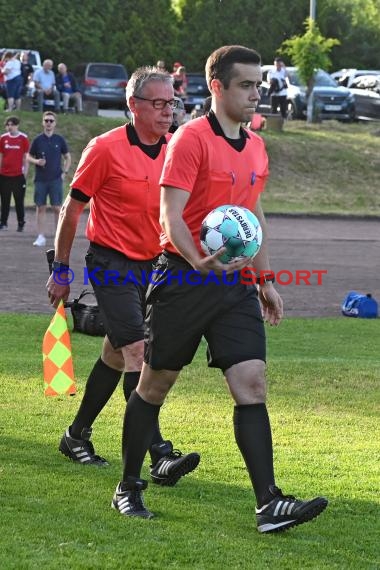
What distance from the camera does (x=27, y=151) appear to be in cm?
2319

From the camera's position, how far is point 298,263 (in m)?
21.3

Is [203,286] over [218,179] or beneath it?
beneath

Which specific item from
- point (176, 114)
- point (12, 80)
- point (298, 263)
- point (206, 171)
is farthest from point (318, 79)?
point (206, 171)

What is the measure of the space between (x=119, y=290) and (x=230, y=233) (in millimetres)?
1431

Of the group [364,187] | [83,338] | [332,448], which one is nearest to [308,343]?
[83,338]

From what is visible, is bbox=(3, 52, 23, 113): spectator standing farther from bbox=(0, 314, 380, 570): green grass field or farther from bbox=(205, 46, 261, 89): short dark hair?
bbox=(205, 46, 261, 89): short dark hair

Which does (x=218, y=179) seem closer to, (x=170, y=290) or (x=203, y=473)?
(x=170, y=290)

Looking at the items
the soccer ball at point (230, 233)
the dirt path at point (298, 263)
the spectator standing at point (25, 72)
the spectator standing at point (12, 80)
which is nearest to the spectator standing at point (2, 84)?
the spectator standing at point (12, 80)

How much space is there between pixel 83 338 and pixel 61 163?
31.6ft

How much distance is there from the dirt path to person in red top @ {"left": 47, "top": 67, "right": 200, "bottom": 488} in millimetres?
8038

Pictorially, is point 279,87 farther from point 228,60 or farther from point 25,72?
point 228,60

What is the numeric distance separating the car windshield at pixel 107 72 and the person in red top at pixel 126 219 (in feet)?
129

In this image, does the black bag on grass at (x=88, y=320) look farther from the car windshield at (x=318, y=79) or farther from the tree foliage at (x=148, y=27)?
the tree foliage at (x=148, y=27)

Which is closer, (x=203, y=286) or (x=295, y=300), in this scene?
(x=203, y=286)
